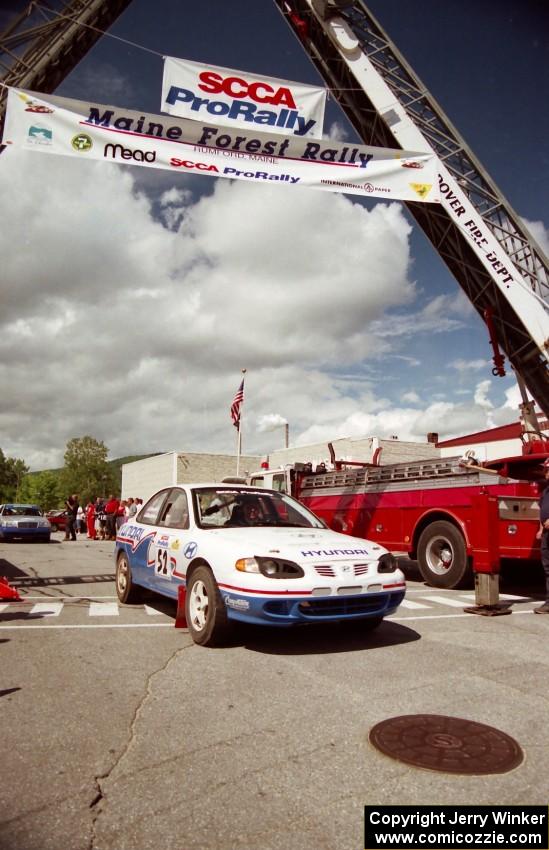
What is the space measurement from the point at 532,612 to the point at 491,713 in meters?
4.19

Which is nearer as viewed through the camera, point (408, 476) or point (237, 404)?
point (408, 476)

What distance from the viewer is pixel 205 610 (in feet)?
17.6

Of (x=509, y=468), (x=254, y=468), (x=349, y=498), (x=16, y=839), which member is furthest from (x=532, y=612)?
(x=254, y=468)

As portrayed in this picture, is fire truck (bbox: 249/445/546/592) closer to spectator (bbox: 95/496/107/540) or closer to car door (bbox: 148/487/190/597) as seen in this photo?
car door (bbox: 148/487/190/597)

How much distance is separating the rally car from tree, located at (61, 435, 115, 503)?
8543cm

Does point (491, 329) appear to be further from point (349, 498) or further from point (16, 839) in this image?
point (16, 839)

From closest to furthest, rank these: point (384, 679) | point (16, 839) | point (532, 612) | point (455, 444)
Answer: point (16, 839) → point (384, 679) → point (532, 612) → point (455, 444)

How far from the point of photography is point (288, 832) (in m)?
2.31

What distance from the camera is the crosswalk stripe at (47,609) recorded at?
6938mm

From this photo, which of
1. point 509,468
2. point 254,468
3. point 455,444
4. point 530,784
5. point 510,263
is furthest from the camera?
point 254,468

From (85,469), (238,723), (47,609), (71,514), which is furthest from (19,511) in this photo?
(85,469)

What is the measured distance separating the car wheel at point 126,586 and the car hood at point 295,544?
2208mm

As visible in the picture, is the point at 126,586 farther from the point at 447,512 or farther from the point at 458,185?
the point at 458,185

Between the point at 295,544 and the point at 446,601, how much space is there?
3.81m
